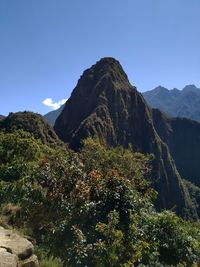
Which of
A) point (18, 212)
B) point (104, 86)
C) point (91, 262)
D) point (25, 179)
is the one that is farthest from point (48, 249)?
point (104, 86)

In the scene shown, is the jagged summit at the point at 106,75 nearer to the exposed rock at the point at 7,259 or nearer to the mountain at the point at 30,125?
the mountain at the point at 30,125

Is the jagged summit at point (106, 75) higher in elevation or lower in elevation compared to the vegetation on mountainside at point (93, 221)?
higher

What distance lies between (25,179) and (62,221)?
2709mm

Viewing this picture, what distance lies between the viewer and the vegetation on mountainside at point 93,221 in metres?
8.93

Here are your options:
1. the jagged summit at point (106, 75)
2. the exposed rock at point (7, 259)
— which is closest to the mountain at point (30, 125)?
the exposed rock at point (7, 259)

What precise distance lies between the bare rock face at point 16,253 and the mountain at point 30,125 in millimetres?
51252

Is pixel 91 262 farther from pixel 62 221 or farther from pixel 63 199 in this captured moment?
pixel 63 199

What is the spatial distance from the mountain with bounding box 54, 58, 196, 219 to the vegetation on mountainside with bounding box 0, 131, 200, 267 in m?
110

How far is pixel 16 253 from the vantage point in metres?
8.06

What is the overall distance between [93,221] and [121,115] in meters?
127

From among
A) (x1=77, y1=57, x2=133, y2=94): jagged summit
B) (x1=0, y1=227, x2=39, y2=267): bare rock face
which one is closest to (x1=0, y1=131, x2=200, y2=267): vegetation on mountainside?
(x1=0, y1=227, x2=39, y2=267): bare rock face

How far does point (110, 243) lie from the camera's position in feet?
29.0

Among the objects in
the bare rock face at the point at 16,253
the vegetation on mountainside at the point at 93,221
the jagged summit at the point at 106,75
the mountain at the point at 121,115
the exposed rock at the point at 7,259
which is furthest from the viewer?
the jagged summit at the point at 106,75

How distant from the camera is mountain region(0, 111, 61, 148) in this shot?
6197cm
